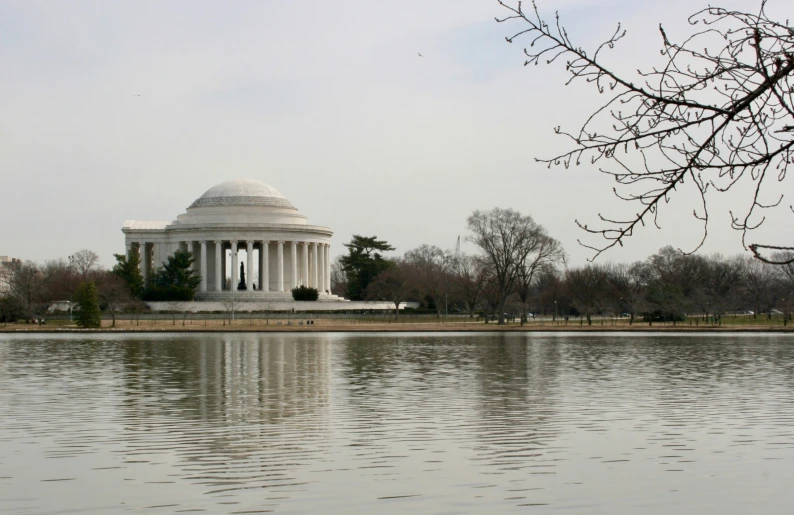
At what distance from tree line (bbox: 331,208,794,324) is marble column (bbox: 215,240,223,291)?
15.7 meters

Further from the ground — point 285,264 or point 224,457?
point 285,264

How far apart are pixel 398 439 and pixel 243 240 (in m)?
99.5

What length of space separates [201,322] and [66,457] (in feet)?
240

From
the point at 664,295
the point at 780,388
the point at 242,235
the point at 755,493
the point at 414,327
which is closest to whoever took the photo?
the point at 755,493

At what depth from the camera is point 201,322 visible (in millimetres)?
87625

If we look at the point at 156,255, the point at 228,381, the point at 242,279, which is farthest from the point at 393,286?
the point at 228,381

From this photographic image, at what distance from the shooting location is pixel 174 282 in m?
104

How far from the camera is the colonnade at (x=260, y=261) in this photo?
11575cm

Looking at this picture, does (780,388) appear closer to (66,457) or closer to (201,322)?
(66,457)

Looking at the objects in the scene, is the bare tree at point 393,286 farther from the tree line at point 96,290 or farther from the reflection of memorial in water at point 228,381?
the reflection of memorial in water at point 228,381

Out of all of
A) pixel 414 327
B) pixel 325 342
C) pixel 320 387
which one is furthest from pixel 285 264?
pixel 320 387

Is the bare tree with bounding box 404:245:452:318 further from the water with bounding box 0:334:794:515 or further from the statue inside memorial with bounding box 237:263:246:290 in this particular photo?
the water with bounding box 0:334:794:515

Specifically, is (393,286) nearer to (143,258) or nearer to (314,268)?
(314,268)

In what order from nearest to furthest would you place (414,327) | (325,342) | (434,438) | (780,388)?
(434,438) → (780,388) → (325,342) → (414,327)
